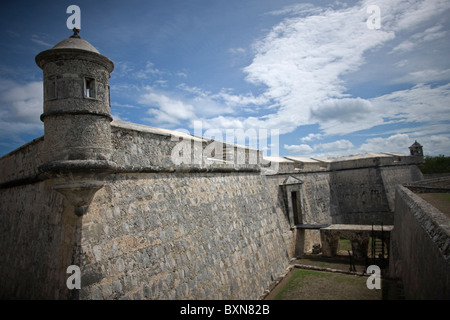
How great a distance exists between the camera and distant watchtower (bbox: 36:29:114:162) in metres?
4.70

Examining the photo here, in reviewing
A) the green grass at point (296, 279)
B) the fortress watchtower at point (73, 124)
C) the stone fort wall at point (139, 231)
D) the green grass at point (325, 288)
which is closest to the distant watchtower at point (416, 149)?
the green grass at point (325, 288)

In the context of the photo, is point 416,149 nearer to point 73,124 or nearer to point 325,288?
point 325,288

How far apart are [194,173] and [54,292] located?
408 cm

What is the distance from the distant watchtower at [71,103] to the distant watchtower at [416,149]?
25568 mm

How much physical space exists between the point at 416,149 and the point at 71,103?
26191 mm

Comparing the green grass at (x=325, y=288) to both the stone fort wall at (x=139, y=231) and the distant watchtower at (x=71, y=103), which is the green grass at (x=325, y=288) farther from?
the distant watchtower at (x=71, y=103)

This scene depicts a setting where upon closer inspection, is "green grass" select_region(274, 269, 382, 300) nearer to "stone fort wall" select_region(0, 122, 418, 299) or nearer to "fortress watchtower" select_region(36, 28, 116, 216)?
"stone fort wall" select_region(0, 122, 418, 299)

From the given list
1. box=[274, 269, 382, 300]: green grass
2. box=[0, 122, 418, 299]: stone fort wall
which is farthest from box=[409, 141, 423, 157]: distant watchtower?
box=[0, 122, 418, 299]: stone fort wall

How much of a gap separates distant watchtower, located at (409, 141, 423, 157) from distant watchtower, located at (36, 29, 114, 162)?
2557 centimetres

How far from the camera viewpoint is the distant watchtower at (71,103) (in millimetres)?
4699

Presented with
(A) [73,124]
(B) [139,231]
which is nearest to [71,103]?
(A) [73,124]

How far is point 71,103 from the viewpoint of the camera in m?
4.72

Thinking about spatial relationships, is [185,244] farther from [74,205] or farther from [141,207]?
[74,205]
